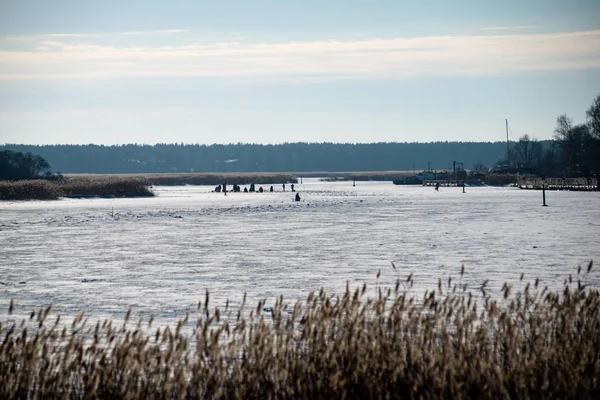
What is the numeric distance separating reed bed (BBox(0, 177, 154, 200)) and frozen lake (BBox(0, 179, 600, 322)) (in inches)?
1369

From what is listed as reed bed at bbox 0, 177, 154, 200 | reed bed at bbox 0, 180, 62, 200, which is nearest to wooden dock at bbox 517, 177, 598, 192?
reed bed at bbox 0, 177, 154, 200

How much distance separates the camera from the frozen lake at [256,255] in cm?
2006

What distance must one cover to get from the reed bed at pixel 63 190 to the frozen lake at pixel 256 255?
114 ft

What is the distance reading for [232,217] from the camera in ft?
175

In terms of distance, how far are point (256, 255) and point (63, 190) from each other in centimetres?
6670

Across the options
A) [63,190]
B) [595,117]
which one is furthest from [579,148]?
[63,190]

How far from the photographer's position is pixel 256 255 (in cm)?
2873

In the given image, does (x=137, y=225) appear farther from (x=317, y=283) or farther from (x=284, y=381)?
(x=284, y=381)

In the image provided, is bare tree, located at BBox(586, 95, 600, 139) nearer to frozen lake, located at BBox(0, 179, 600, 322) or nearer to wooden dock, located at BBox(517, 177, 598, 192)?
wooden dock, located at BBox(517, 177, 598, 192)

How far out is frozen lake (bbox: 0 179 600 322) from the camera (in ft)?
65.8

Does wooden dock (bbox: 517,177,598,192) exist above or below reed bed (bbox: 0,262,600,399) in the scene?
below

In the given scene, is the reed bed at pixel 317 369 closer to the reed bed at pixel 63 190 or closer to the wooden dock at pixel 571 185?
the reed bed at pixel 63 190

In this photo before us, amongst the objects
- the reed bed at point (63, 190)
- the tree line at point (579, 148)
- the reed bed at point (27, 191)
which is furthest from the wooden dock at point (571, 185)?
the reed bed at point (27, 191)

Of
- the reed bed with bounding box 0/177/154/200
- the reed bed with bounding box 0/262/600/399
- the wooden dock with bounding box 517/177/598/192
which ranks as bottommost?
the wooden dock with bounding box 517/177/598/192
